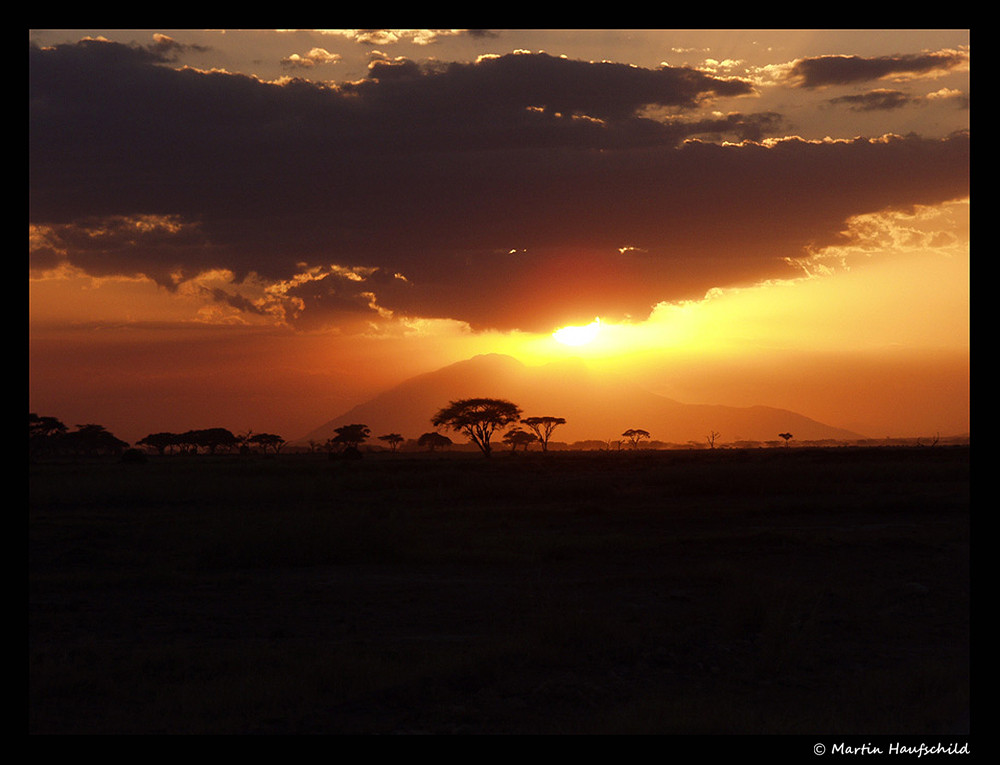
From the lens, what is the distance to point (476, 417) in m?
106

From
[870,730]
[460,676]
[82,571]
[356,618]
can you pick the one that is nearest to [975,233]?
[870,730]

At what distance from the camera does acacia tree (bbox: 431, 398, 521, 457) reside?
348 feet

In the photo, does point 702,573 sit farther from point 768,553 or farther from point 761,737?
point 761,737

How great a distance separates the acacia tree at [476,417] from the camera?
106 metres

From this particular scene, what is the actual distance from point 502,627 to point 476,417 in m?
93.2

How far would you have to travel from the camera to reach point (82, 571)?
1817cm

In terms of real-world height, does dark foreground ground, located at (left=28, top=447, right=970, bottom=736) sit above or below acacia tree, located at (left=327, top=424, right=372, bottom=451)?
above

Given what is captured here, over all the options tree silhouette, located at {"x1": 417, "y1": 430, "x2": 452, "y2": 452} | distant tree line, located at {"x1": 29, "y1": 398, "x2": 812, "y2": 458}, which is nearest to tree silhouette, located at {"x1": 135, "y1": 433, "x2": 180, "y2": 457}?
distant tree line, located at {"x1": 29, "y1": 398, "x2": 812, "y2": 458}

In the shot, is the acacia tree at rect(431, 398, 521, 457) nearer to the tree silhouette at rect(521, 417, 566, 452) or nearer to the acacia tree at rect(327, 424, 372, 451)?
the tree silhouette at rect(521, 417, 566, 452)

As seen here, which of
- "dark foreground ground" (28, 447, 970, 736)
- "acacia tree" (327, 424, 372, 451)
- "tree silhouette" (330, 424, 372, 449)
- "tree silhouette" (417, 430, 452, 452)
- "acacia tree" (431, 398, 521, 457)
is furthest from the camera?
"tree silhouette" (417, 430, 452, 452)

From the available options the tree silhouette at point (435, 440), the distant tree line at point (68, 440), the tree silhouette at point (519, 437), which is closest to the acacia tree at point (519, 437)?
the tree silhouette at point (519, 437)

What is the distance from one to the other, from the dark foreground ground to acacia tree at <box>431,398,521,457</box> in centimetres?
7931

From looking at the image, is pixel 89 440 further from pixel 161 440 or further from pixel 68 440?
pixel 161 440

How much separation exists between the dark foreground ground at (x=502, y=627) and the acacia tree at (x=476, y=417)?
79312mm
